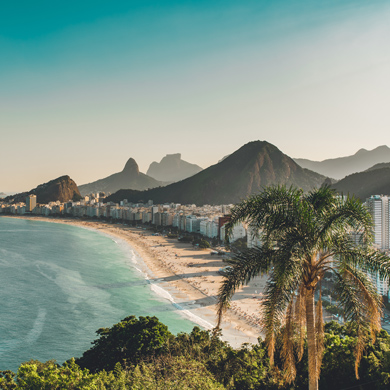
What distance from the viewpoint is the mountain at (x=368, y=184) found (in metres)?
60.2

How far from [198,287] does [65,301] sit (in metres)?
9.24

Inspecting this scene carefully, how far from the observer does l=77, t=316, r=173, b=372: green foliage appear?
1039 cm

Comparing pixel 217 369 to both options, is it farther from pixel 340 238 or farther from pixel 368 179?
pixel 368 179

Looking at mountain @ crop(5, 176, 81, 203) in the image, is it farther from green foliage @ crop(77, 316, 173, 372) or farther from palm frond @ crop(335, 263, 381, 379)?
palm frond @ crop(335, 263, 381, 379)

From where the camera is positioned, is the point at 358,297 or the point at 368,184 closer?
the point at 358,297

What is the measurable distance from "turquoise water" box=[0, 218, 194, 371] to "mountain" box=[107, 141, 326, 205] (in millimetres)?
70886

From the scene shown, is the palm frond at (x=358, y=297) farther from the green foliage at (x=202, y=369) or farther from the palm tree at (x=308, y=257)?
the green foliage at (x=202, y=369)

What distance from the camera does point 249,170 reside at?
11281 centimetres

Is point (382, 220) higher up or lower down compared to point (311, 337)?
higher up

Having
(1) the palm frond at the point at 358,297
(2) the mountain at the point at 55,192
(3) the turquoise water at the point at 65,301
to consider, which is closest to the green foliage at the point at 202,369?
(1) the palm frond at the point at 358,297

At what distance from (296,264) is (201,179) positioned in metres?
117

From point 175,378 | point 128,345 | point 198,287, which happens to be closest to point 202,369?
point 175,378

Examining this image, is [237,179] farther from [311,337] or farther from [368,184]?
[311,337]

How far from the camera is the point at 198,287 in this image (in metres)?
25.8
